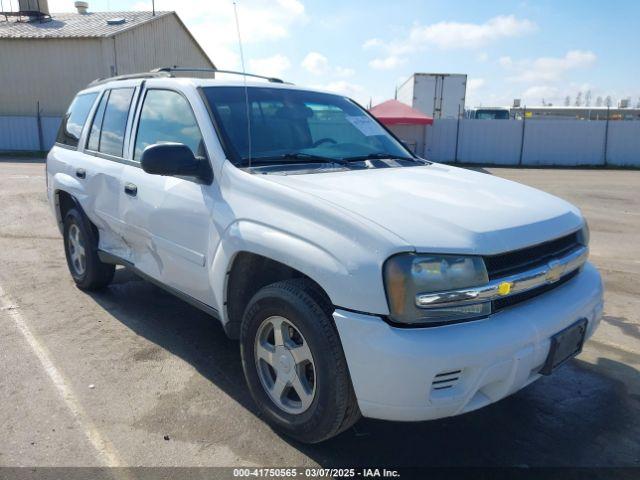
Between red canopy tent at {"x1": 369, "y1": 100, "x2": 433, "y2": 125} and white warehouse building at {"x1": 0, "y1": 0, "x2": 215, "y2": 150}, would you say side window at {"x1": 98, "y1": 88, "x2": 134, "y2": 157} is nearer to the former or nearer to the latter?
red canopy tent at {"x1": 369, "y1": 100, "x2": 433, "y2": 125}

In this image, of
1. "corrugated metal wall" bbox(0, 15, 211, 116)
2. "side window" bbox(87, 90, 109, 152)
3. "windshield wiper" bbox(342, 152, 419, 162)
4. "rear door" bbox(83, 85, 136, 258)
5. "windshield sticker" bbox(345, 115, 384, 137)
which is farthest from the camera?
"corrugated metal wall" bbox(0, 15, 211, 116)

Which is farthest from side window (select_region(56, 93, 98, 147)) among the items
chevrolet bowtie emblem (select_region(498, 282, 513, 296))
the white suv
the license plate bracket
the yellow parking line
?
the license plate bracket

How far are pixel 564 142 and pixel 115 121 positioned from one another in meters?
22.3

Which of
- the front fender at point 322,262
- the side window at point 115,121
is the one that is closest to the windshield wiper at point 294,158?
the front fender at point 322,262

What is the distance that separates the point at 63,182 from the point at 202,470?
3370 mm

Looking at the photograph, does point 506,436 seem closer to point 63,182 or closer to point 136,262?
point 136,262

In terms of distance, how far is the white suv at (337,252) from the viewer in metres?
2.23

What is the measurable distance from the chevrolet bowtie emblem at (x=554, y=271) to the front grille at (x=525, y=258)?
33 millimetres

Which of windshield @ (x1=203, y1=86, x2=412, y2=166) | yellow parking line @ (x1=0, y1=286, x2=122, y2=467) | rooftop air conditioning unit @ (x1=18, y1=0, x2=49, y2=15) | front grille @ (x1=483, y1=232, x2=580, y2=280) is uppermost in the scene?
rooftop air conditioning unit @ (x1=18, y1=0, x2=49, y2=15)

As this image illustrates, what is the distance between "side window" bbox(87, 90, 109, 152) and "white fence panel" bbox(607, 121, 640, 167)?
23261mm

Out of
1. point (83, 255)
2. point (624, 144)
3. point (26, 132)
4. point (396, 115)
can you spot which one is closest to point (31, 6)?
point (26, 132)

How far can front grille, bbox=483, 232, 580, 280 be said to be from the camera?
7.86 ft

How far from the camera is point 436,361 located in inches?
84.3

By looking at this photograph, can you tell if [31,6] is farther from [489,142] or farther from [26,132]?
[489,142]
